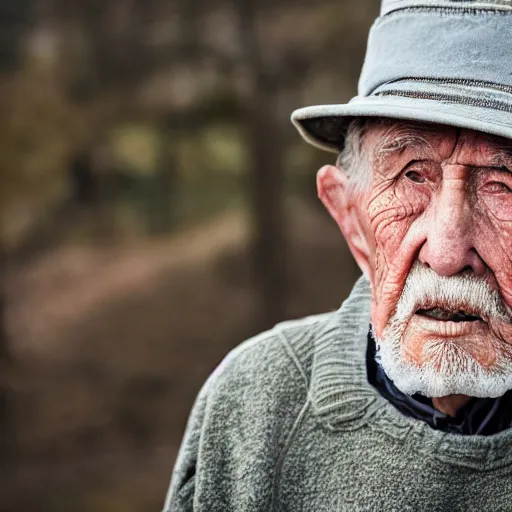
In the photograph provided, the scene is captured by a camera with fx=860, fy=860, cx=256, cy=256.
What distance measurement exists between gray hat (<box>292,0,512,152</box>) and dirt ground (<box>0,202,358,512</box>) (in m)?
6.08

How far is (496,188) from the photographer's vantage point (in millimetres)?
1771

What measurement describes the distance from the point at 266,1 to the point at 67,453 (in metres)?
5.17

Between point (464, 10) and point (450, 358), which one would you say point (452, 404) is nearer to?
point (450, 358)

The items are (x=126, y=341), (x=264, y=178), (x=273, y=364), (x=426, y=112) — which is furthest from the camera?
(x=126, y=341)

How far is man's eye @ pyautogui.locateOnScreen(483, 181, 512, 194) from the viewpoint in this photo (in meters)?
1.77

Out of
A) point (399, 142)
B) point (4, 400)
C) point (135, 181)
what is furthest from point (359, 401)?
point (135, 181)

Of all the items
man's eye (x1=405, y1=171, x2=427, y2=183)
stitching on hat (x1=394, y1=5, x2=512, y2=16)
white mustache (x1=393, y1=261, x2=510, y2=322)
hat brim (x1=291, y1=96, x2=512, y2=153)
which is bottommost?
white mustache (x1=393, y1=261, x2=510, y2=322)

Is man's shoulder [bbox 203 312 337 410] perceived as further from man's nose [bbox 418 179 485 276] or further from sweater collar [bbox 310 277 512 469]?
man's nose [bbox 418 179 485 276]

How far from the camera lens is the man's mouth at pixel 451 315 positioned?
179 cm

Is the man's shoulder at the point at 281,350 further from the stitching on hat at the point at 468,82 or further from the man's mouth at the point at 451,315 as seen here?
the stitching on hat at the point at 468,82

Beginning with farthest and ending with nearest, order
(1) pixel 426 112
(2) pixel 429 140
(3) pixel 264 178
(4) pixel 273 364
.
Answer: (3) pixel 264 178 → (4) pixel 273 364 → (2) pixel 429 140 → (1) pixel 426 112

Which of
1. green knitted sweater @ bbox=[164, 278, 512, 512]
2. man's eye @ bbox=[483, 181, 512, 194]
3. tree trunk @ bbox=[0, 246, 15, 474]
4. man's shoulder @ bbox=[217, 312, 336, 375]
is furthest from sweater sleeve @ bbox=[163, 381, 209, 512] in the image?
tree trunk @ bbox=[0, 246, 15, 474]

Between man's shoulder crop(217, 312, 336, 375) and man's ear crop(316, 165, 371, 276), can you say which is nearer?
man's ear crop(316, 165, 371, 276)

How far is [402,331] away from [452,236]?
257 mm
